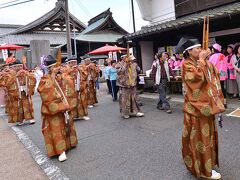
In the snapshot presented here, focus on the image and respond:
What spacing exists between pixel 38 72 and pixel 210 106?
14.1 m

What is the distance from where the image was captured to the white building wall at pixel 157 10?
42.6 ft

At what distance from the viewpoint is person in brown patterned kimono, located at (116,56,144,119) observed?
763cm

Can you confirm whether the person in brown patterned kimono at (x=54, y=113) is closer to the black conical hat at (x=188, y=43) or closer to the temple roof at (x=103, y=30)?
the black conical hat at (x=188, y=43)

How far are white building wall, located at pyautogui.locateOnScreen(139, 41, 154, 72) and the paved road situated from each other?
6.24m

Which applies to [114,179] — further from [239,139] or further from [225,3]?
[225,3]

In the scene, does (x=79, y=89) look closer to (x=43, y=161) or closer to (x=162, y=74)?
(x=162, y=74)

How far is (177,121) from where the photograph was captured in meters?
6.68

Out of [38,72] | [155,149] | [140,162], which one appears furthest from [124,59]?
[38,72]

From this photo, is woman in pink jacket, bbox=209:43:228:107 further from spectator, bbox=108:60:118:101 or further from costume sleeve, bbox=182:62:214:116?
costume sleeve, bbox=182:62:214:116

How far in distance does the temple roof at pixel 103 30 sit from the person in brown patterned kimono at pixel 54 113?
55.2ft

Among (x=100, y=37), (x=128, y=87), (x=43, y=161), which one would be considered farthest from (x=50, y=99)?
(x=100, y=37)

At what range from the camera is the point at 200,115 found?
328cm

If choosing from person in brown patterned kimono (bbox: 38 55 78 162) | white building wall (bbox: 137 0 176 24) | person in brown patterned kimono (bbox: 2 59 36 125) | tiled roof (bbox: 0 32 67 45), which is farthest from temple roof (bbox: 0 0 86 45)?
person in brown patterned kimono (bbox: 38 55 78 162)

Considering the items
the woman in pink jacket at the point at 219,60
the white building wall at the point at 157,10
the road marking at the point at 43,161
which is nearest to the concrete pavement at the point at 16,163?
the road marking at the point at 43,161
